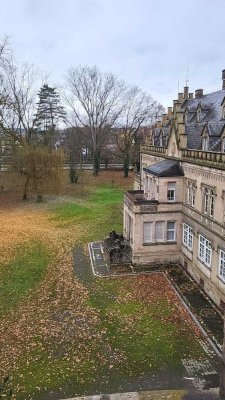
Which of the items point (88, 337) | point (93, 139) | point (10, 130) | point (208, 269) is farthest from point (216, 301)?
point (93, 139)

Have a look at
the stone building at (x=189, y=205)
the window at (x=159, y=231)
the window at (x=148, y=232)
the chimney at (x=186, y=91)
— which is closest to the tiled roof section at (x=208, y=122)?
the stone building at (x=189, y=205)

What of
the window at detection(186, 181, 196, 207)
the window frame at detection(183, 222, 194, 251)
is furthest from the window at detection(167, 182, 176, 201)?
the window frame at detection(183, 222, 194, 251)

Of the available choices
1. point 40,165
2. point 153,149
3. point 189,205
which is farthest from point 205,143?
point 40,165

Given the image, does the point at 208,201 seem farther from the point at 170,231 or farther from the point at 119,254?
the point at 119,254

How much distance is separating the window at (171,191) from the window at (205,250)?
165 inches

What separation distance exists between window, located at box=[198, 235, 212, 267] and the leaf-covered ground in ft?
9.28

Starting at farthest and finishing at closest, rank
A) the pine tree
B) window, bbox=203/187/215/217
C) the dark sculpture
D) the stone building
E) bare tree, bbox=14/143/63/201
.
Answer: the pine tree, bare tree, bbox=14/143/63/201, the dark sculpture, window, bbox=203/187/215/217, the stone building

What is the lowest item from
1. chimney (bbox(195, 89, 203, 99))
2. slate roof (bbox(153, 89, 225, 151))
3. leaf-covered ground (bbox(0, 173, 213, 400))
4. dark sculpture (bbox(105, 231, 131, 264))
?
leaf-covered ground (bbox(0, 173, 213, 400))

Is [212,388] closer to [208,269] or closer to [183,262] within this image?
[208,269]

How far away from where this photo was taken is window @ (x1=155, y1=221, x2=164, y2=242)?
2594 centimetres

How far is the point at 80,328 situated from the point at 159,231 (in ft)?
35.0

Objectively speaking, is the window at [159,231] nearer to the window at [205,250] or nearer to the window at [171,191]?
the window at [171,191]

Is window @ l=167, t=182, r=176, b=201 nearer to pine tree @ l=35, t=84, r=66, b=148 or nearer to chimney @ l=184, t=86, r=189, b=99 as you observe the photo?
chimney @ l=184, t=86, r=189, b=99

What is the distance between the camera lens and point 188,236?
24797 mm
